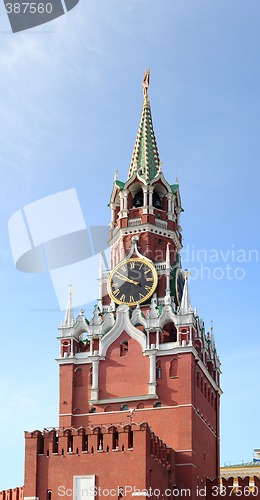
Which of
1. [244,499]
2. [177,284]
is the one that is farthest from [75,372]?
[244,499]

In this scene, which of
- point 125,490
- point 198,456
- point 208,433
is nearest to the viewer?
point 125,490

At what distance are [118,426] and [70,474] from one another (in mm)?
3518

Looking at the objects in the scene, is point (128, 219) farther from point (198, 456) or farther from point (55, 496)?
point (55, 496)

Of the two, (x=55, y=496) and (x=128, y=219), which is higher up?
(x=128, y=219)

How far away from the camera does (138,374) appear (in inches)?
2039

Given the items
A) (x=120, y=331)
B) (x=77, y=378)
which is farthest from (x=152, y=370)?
(x=77, y=378)

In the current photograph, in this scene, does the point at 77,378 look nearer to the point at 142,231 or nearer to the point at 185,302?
the point at 185,302

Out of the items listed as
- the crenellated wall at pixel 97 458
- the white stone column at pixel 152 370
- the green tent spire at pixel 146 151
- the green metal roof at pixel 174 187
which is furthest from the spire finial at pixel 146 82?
the crenellated wall at pixel 97 458

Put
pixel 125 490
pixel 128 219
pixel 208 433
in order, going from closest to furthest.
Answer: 1. pixel 125 490
2. pixel 208 433
3. pixel 128 219

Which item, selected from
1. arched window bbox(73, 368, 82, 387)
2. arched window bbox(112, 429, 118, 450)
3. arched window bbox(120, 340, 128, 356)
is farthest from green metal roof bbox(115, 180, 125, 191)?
arched window bbox(112, 429, 118, 450)

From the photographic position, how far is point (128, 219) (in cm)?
5853

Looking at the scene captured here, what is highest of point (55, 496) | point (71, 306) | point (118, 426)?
point (71, 306)

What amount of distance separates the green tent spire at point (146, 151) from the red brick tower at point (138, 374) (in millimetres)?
98

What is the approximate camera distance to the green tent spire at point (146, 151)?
59.9 m
